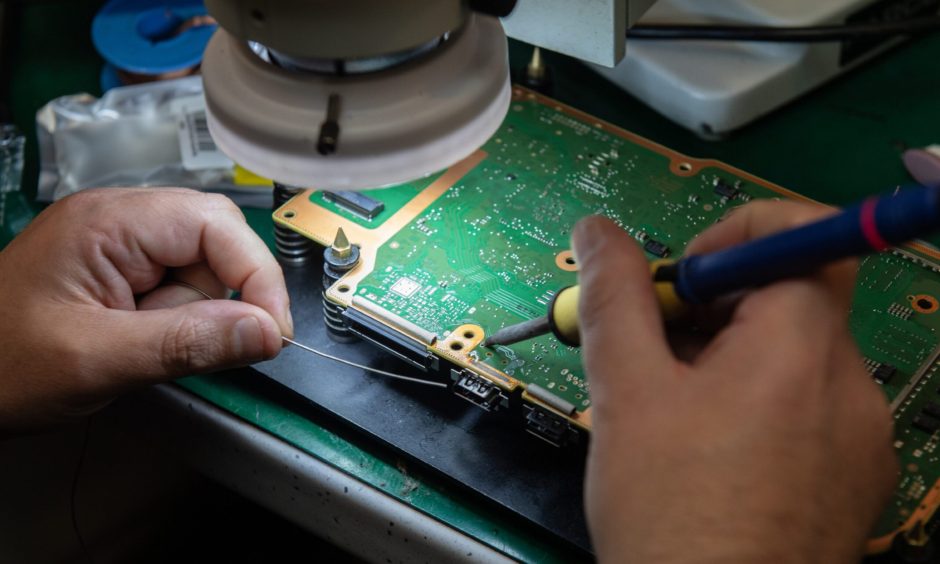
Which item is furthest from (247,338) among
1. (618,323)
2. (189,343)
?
(618,323)

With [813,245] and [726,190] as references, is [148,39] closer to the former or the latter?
[726,190]

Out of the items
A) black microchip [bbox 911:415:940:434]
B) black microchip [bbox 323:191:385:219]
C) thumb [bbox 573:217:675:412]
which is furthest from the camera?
black microchip [bbox 323:191:385:219]

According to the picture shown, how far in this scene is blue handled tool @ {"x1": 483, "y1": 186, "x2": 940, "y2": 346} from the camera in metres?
0.72

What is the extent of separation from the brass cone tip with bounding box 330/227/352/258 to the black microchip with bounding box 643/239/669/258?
1.21ft

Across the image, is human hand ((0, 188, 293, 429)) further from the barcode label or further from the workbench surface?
the barcode label

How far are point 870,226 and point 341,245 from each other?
2.32ft

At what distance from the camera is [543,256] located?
1.31 m

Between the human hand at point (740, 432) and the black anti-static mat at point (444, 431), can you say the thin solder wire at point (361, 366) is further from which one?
the human hand at point (740, 432)

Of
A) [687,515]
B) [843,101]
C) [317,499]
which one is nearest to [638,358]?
[687,515]

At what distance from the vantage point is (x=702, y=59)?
1.61 m

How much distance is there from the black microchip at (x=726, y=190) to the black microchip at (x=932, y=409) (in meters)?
0.37

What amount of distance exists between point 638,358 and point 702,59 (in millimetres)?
876

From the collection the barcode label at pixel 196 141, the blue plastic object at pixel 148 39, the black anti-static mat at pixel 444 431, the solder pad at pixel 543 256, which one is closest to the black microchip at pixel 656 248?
the solder pad at pixel 543 256

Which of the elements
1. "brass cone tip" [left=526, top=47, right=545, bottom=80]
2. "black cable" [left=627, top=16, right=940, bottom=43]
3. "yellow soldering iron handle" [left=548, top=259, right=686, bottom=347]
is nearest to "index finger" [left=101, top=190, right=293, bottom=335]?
"yellow soldering iron handle" [left=548, top=259, right=686, bottom=347]
